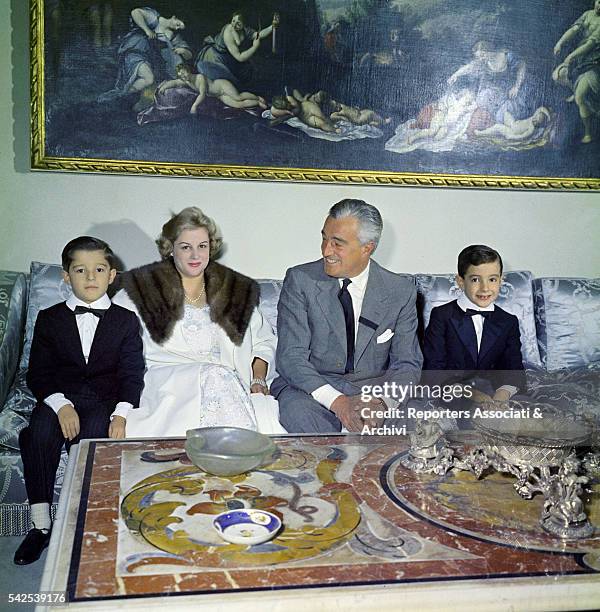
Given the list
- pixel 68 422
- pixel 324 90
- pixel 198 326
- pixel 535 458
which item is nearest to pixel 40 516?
pixel 68 422

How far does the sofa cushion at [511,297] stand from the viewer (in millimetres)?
4098

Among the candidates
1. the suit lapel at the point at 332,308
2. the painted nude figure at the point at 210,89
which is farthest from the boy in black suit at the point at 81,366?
the painted nude figure at the point at 210,89

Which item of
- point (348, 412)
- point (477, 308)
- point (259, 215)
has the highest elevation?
point (259, 215)

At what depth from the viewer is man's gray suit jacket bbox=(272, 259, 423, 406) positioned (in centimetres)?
348

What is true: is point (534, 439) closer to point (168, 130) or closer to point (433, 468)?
point (433, 468)

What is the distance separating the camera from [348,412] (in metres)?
3.21

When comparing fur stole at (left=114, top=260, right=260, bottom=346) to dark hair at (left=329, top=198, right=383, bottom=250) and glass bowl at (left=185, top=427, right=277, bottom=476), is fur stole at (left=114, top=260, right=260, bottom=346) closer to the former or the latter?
dark hair at (left=329, top=198, right=383, bottom=250)

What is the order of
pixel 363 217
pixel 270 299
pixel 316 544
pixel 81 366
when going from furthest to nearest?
pixel 270 299
pixel 363 217
pixel 81 366
pixel 316 544

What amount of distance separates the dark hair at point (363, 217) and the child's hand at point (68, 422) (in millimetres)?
1467

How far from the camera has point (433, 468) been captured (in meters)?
2.25

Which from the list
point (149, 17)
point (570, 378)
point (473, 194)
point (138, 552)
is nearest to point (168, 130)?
point (149, 17)

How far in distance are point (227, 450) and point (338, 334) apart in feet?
4.55

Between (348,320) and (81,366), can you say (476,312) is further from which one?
(81,366)

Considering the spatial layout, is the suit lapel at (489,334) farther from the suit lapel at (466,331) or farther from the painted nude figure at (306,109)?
the painted nude figure at (306,109)
